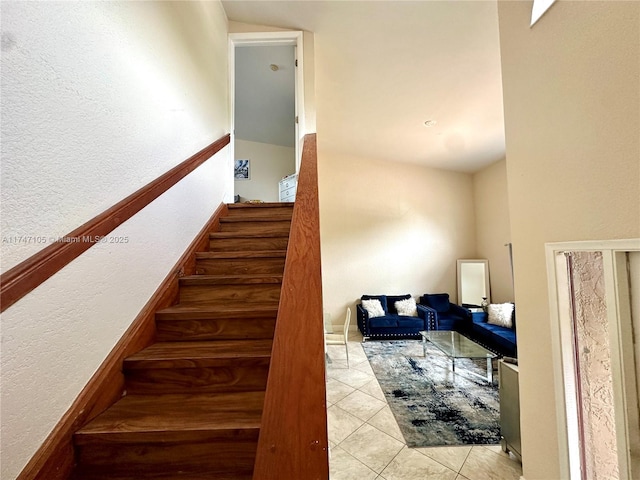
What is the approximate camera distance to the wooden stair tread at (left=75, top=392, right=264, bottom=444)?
97 cm

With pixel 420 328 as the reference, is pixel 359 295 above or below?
above

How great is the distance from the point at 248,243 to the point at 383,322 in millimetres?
3420

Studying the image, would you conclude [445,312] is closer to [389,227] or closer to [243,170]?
[389,227]

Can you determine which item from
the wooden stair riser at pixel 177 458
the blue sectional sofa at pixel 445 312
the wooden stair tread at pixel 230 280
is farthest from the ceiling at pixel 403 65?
the wooden stair riser at pixel 177 458

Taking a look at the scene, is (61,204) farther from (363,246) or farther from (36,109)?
(363,246)

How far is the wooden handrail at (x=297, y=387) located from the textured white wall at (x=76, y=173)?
2.80ft

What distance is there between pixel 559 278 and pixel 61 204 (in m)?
2.35

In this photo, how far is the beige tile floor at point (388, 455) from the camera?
74.1 inches

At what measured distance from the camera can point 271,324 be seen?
1.52 metres

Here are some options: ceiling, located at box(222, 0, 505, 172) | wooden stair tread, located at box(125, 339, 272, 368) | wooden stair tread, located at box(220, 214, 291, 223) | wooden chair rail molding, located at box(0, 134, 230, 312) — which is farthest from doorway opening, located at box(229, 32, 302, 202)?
wooden stair tread, located at box(125, 339, 272, 368)

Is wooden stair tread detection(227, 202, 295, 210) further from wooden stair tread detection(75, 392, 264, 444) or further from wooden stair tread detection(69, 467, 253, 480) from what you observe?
wooden stair tread detection(69, 467, 253, 480)

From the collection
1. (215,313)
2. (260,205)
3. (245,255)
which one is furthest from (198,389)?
(260,205)

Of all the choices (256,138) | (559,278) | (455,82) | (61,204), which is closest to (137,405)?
(61,204)

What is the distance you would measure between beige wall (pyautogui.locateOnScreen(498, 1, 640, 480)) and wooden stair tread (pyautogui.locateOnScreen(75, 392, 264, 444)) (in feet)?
5.57
